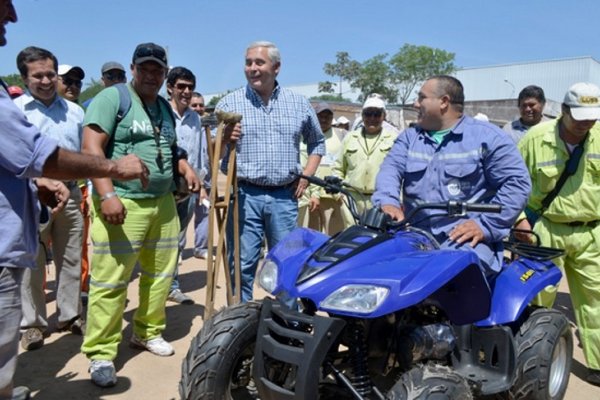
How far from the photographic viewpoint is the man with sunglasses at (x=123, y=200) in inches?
149

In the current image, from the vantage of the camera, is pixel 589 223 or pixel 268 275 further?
pixel 589 223

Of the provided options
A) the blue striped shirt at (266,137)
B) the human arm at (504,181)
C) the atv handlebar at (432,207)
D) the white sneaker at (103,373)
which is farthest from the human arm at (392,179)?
the white sneaker at (103,373)

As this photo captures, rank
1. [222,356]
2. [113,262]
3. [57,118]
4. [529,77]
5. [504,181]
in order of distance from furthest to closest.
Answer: [529,77] < [57,118] < [113,262] < [504,181] < [222,356]

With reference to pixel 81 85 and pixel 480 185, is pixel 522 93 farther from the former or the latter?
pixel 81 85

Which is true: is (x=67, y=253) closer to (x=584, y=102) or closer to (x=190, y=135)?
(x=190, y=135)

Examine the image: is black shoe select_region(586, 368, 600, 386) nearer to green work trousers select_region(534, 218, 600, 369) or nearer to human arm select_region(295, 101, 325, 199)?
green work trousers select_region(534, 218, 600, 369)

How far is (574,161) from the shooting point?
4.37 meters

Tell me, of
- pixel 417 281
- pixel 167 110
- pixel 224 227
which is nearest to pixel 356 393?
pixel 417 281

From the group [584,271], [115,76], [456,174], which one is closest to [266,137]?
[456,174]

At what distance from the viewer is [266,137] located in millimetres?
4543

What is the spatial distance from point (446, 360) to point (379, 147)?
3598 mm

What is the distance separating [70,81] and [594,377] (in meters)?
5.33

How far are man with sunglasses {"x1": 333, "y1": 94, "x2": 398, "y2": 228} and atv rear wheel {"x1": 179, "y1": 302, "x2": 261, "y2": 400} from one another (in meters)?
3.46

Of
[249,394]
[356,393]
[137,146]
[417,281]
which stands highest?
[137,146]
